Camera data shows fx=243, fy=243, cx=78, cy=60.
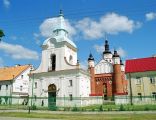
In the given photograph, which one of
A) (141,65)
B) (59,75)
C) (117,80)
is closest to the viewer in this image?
(141,65)

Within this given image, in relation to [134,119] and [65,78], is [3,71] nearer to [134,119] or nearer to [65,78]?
[65,78]

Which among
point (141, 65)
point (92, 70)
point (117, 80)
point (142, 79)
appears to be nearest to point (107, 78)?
point (117, 80)

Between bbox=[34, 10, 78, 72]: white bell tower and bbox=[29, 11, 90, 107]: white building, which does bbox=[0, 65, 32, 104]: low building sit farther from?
bbox=[34, 10, 78, 72]: white bell tower

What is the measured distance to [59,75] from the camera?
149 ft

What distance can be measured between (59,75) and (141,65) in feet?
49.3

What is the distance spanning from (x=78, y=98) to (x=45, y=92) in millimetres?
7755

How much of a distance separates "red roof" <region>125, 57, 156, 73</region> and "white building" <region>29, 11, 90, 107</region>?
28.5 feet

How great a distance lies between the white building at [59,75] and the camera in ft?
143

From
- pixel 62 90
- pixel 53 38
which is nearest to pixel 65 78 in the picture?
pixel 62 90

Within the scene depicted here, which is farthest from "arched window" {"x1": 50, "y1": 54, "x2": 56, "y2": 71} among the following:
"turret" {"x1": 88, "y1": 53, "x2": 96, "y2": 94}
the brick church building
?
the brick church building

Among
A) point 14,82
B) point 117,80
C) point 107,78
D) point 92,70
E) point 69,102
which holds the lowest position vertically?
point 69,102

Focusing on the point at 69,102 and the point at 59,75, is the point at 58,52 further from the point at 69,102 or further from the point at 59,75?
the point at 69,102

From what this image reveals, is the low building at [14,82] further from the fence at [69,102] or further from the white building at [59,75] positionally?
the white building at [59,75]

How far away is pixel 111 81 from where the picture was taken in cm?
5466
